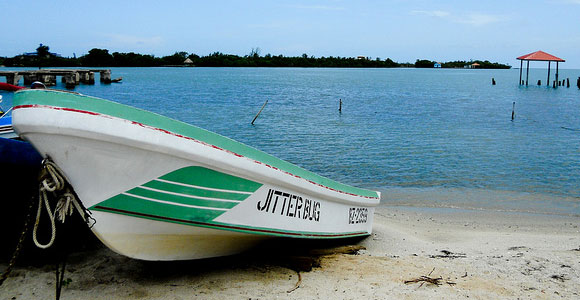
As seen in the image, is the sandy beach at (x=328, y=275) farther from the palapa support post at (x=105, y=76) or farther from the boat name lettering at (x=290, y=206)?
the palapa support post at (x=105, y=76)

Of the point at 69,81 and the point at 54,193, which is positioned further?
the point at 69,81

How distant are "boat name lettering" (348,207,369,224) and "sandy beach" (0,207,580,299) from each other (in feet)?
1.30

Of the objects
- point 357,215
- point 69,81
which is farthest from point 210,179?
point 69,81

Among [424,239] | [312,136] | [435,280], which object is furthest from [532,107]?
[435,280]

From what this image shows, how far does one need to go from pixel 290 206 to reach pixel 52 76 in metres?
49.1

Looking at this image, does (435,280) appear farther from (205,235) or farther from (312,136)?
(312,136)

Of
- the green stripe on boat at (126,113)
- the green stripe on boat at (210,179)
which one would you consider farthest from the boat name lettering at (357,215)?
the green stripe on boat at (210,179)

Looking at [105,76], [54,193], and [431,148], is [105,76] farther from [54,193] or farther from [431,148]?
[54,193]

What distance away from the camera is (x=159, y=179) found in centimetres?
401

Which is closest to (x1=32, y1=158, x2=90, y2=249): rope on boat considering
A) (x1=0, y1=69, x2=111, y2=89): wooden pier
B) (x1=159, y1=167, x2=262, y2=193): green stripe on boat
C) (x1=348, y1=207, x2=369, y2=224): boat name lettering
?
(x1=159, y1=167, x2=262, y2=193): green stripe on boat

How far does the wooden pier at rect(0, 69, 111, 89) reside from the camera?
137 ft

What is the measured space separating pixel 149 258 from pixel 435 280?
276 centimetres

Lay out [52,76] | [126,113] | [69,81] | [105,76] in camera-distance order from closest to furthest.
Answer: [126,113]
[52,76]
[69,81]
[105,76]

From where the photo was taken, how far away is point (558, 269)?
17.7ft
